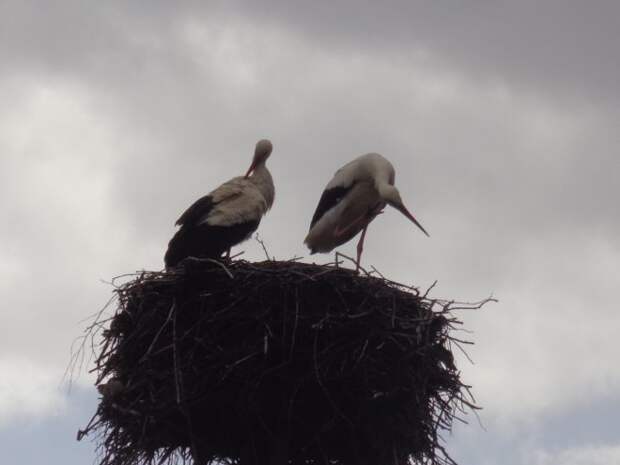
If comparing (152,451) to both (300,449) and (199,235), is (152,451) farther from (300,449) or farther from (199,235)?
(199,235)

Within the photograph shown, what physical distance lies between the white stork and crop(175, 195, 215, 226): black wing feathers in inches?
46.2

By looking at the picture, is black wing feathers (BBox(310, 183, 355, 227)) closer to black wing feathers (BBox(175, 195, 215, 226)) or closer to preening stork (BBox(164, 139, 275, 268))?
preening stork (BBox(164, 139, 275, 268))

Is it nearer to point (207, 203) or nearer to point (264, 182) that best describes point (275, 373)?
point (207, 203)

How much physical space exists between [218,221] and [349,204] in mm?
1370

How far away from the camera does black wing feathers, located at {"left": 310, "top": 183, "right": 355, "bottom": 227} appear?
351 inches

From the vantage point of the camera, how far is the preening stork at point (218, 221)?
25.5 feet

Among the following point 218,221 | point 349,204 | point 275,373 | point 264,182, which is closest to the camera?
point 275,373

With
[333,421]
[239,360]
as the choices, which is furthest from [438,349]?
[239,360]

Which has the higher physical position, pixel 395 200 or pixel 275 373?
pixel 395 200

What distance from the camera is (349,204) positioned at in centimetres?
884

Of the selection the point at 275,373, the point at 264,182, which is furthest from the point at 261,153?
the point at 275,373

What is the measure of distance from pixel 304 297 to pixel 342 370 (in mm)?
496

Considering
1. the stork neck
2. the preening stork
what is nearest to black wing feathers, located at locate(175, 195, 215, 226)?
the preening stork

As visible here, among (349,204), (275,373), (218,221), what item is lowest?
(275,373)
